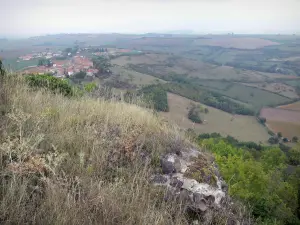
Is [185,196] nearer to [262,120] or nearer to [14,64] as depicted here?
[14,64]

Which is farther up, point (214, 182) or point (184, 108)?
point (214, 182)

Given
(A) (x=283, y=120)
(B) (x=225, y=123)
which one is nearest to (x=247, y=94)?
(A) (x=283, y=120)

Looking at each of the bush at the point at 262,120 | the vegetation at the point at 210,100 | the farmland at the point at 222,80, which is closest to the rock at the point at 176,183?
the farmland at the point at 222,80

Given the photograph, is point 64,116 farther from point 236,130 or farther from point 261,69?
point 261,69

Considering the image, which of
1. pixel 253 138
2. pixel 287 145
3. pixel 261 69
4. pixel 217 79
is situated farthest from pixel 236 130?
pixel 261 69

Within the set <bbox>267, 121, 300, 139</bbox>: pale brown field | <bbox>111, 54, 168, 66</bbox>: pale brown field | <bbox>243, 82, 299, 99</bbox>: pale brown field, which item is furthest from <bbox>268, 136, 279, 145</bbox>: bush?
<bbox>111, 54, 168, 66</bbox>: pale brown field

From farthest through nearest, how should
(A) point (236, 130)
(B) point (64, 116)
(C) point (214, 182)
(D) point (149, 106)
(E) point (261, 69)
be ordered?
(E) point (261, 69) → (A) point (236, 130) → (D) point (149, 106) → (B) point (64, 116) → (C) point (214, 182)

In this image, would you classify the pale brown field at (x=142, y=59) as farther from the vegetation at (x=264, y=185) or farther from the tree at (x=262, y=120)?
the vegetation at (x=264, y=185)
